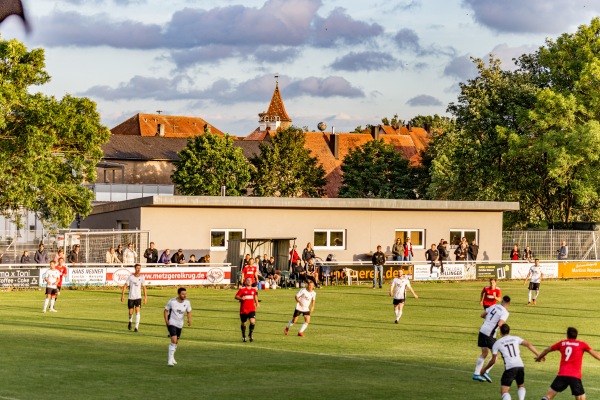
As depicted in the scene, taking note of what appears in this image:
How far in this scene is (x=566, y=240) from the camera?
200 ft

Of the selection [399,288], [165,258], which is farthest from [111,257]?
[399,288]

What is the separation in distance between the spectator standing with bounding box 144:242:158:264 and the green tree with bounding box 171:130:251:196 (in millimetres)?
45903

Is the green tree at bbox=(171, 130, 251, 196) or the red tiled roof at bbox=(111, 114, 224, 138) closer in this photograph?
the green tree at bbox=(171, 130, 251, 196)

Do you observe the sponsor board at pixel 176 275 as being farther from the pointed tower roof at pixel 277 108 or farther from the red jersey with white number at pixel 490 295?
the pointed tower roof at pixel 277 108

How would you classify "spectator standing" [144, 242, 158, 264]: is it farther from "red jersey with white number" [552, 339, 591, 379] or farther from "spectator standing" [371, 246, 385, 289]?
"red jersey with white number" [552, 339, 591, 379]

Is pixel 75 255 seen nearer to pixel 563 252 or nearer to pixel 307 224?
pixel 307 224

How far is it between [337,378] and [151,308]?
672 inches

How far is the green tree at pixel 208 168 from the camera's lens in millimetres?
91938

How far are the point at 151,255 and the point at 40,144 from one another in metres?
8.42

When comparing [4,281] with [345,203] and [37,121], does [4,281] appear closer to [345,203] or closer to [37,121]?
[37,121]

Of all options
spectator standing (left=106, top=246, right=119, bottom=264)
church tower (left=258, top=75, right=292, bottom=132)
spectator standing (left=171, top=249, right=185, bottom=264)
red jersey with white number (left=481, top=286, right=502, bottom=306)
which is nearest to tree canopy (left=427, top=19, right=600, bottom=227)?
spectator standing (left=171, top=249, right=185, bottom=264)

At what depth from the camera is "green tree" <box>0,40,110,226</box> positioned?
47.8 m

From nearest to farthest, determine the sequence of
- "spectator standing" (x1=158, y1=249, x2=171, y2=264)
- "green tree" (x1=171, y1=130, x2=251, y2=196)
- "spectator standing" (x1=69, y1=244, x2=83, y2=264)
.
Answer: "spectator standing" (x1=69, y1=244, x2=83, y2=264) < "spectator standing" (x1=158, y1=249, x2=171, y2=264) < "green tree" (x1=171, y1=130, x2=251, y2=196)

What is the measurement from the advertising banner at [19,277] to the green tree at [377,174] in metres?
60.0
